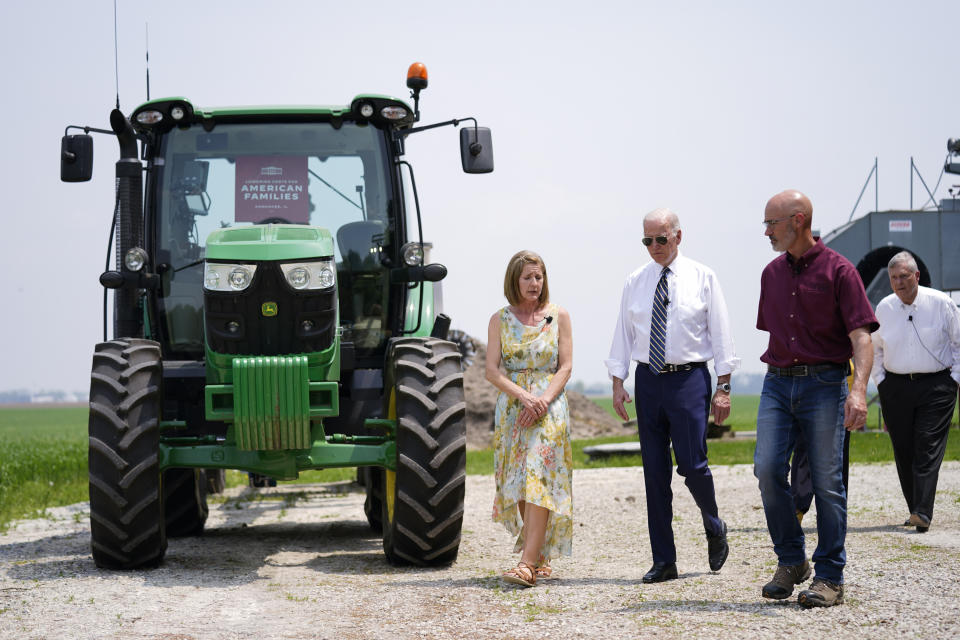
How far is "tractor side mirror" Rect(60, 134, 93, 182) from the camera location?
25.0 ft

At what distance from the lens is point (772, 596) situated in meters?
5.45

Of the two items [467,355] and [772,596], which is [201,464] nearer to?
[772,596]

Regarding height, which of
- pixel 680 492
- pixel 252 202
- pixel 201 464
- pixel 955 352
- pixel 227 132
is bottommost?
pixel 680 492

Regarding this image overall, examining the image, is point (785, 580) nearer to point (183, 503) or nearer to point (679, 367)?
point (679, 367)

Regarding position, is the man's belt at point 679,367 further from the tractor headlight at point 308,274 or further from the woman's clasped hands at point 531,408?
the tractor headlight at point 308,274

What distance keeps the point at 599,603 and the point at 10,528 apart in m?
6.85

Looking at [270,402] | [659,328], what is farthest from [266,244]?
[659,328]

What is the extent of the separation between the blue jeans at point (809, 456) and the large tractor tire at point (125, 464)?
145 inches

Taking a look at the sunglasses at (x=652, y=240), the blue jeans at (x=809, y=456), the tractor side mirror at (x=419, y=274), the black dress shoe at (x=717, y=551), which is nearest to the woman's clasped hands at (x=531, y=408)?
the sunglasses at (x=652, y=240)

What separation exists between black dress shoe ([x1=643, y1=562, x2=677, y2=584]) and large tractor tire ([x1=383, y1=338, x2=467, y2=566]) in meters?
1.28

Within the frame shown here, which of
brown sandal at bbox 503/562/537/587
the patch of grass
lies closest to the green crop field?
the patch of grass

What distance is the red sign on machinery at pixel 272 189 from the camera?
26.5ft

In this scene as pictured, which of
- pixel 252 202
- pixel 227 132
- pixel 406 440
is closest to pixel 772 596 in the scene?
pixel 406 440

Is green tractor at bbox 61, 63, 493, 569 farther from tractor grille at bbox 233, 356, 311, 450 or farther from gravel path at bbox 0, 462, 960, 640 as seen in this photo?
gravel path at bbox 0, 462, 960, 640
